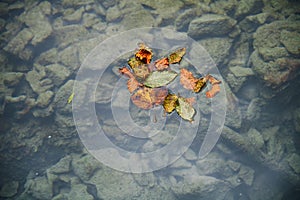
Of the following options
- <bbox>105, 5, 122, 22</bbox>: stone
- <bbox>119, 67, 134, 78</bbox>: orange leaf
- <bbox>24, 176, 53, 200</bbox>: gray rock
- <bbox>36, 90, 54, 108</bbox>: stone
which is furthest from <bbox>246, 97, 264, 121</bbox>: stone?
<bbox>24, 176, 53, 200</bbox>: gray rock

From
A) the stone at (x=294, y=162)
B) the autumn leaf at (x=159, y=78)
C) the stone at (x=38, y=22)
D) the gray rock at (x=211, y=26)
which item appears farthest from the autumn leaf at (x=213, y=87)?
the stone at (x=38, y=22)

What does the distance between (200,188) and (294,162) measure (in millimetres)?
1895

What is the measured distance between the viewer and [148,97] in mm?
3807

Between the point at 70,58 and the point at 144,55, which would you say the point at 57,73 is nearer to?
the point at 70,58

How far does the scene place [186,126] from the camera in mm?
4387

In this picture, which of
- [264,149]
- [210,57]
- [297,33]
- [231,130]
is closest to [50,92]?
[210,57]

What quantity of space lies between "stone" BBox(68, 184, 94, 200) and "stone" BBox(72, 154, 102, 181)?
0.17m

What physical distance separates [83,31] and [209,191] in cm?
408

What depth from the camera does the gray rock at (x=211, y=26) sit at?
14.3ft

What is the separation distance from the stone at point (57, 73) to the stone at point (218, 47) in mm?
2699

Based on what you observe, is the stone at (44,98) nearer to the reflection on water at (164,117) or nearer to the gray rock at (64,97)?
the reflection on water at (164,117)

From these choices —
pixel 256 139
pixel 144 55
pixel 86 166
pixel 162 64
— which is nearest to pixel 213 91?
pixel 162 64

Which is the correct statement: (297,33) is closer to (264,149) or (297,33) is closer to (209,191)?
(264,149)

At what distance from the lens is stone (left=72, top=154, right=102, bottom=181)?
4.47m
